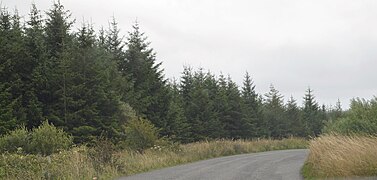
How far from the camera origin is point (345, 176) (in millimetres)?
15789

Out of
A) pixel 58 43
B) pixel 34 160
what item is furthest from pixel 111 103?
pixel 34 160

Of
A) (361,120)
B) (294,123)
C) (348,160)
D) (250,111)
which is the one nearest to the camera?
(348,160)

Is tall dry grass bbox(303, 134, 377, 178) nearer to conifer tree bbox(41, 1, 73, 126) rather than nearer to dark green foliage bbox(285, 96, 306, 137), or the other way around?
conifer tree bbox(41, 1, 73, 126)

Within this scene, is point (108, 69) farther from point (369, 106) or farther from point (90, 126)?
point (369, 106)

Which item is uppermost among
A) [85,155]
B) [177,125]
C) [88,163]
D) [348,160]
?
[177,125]

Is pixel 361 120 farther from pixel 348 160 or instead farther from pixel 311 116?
pixel 311 116

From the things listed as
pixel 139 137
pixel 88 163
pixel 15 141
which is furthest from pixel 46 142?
pixel 139 137

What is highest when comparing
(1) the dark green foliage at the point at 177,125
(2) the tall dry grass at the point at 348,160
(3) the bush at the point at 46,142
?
(1) the dark green foliage at the point at 177,125

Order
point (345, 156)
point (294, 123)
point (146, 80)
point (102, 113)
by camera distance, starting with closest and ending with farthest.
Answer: point (345, 156)
point (102, 113)
point (146, 80)
point (294, 123)

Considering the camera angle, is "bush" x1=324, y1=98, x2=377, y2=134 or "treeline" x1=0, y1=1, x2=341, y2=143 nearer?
"bush" x1=324, y1=98, x2=377, y2=134

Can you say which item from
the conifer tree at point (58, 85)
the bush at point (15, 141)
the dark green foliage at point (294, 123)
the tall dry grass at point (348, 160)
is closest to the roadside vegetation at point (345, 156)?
the tall dry grass at point (348, 160)

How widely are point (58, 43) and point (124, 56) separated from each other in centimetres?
1614

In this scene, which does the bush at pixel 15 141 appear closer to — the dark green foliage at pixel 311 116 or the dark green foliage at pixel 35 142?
the dark green foliage at pixel 35 142

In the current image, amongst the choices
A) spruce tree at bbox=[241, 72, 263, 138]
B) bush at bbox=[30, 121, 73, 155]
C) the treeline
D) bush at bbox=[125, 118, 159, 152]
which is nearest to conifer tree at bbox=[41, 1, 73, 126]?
the treeline
